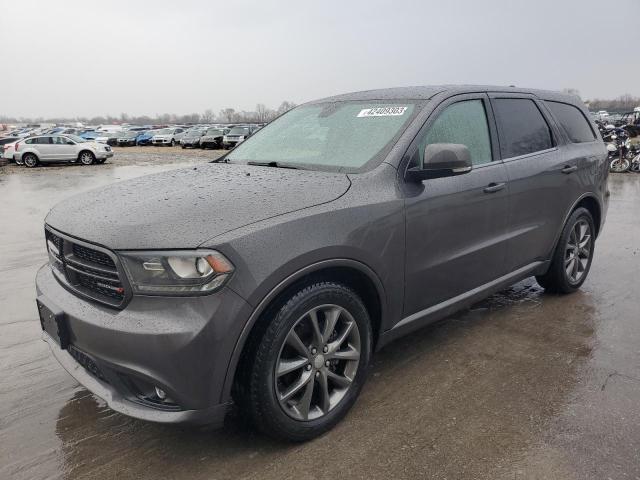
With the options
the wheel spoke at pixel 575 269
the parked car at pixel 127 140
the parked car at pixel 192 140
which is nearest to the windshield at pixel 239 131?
the parked car at pixel 192 140

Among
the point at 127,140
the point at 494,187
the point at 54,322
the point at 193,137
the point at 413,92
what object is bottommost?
the point at 127,140

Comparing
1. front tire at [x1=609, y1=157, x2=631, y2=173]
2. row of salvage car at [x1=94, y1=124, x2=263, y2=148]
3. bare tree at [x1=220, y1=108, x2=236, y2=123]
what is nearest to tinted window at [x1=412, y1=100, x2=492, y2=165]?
front tire at [x1=609, y1=157, x2=631, y2=173]

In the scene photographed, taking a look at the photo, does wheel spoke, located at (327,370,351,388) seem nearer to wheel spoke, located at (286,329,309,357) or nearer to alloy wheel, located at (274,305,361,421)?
alloy wheel, located at (274,305,361,421)

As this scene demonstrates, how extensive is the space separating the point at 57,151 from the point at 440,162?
2541 cm

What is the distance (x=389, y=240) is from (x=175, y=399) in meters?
1.37

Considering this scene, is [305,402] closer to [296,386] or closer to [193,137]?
[296,386]

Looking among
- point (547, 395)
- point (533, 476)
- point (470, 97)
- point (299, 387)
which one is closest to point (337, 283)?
point (299, 387)

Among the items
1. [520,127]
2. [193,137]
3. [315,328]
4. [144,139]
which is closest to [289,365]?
[315,328]

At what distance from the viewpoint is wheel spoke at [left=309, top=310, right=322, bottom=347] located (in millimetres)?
2566

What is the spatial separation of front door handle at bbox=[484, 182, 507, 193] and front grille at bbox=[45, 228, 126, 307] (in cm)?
241

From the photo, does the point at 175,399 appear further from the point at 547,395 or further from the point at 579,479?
the point at 547,395

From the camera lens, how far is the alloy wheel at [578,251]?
185 inches

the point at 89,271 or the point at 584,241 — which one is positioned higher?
the point at 89,271

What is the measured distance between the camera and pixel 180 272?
7.30 ft
